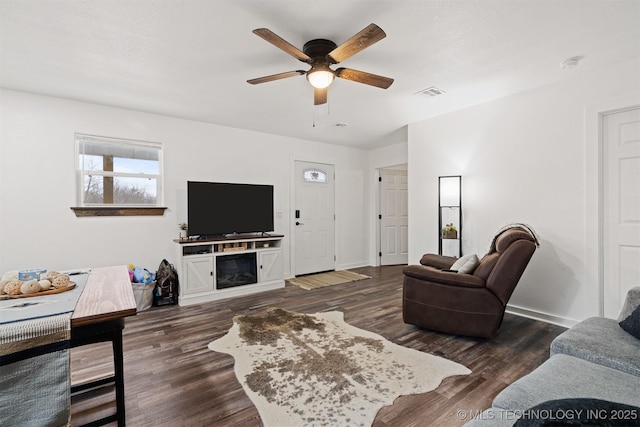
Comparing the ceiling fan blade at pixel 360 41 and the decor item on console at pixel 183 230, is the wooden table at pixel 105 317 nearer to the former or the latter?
the ceiling fan blade at pixel 360 41

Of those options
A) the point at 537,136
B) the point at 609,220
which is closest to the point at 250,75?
the point at 537,136

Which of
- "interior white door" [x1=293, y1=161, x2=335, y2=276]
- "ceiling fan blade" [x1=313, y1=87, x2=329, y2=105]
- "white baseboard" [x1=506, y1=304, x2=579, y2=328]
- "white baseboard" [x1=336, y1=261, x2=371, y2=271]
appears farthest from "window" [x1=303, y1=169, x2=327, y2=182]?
"white baseboard" [x1=506, y1=304, x2=579, y2=328]

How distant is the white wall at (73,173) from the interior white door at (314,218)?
35 centimetres

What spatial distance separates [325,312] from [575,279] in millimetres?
2741

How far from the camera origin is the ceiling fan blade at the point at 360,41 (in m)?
1.84

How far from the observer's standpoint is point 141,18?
2080 millimetres

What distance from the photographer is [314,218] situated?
5.87 metres

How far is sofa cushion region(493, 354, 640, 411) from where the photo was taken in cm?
117

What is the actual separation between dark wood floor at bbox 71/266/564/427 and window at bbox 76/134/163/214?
157 cm

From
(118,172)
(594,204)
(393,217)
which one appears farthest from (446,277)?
(118,172)

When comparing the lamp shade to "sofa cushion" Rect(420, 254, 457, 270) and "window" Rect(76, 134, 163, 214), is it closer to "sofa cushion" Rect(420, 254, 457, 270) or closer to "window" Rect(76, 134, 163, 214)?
"sofa cushion" Rect(420, 254, 457, 270)

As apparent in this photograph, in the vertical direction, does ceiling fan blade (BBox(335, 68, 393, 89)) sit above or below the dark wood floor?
above

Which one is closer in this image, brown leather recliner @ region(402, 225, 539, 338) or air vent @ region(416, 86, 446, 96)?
brown leather recliner @ region(402, 225, 539, 338)

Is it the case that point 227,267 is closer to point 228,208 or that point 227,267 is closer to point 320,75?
point 228,208
